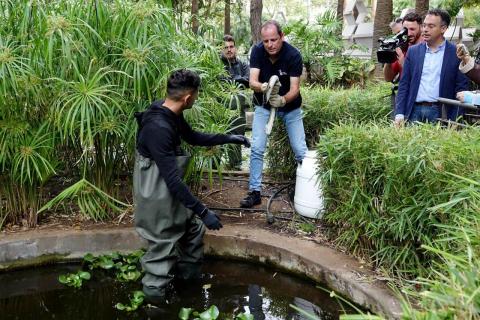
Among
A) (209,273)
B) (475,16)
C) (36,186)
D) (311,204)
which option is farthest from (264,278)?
(475,16)

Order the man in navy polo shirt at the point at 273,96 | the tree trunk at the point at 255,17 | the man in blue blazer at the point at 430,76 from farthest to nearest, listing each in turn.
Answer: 1. the tree trunk at the point at 255,17
2. the man in navy polo shirt at the point at 273,96
3. the man in blue blazer at the point at 430,76

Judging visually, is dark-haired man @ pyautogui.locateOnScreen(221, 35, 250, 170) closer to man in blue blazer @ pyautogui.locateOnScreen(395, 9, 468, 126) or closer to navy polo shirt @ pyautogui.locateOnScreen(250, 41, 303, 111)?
navy polo shirt @ pyautogui.locateOnScreen(250, 41, 303, 111)

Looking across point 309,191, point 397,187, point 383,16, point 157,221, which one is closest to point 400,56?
point 309,191

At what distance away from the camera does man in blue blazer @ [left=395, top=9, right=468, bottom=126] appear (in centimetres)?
420

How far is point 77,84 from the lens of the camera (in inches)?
146

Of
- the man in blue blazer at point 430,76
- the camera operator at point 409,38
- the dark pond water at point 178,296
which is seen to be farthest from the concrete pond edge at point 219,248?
the camera operator at point 409,38

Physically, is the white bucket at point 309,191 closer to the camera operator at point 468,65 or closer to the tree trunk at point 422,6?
the camera operator at point 468,65

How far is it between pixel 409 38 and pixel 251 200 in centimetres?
216

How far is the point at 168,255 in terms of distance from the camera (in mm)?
3525

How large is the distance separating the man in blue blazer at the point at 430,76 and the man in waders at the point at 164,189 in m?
1.84

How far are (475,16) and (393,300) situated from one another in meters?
16.0

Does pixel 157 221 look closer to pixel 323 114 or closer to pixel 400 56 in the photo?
pixel 323 114

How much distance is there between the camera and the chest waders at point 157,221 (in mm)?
3402

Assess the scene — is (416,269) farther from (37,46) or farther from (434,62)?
(37,46)
